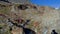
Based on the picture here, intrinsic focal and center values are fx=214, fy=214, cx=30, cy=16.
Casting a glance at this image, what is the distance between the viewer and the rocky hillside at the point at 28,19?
67.8ft

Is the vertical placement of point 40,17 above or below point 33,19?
above

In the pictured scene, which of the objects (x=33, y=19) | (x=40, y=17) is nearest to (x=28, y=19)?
(x=33, y=19)

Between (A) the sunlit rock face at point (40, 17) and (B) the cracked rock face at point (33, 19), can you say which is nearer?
(B) the cracked rock face at point (33, 19)

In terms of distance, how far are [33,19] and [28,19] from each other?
1.75 feet

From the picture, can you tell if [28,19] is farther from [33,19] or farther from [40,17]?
[40,17]

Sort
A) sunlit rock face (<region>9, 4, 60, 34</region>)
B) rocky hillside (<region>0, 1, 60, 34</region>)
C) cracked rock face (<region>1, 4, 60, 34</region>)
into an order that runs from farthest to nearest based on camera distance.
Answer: sunlit rock face (<region>9, 4, 60, 34</region>) < cracked rock face (<region>1, 4, 60, 34</region>) < rocky hillside (<region>0, 1, 60, 34</region>)

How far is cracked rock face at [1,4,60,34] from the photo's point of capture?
21375 mm

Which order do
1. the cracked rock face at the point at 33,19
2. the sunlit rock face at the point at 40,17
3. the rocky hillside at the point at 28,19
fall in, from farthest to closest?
1. the sunlit rock face at the point at 40,17
2. the cracked rock face at the point at 33,19
3. the rocky hillside at the point at 28,19

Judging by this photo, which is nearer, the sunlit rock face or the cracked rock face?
the cracked rock face

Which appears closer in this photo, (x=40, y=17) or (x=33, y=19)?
(x=33, y=19)

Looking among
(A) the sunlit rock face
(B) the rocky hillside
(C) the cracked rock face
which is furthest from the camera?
(A) the sunlit rock face

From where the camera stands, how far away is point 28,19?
22.6 meters

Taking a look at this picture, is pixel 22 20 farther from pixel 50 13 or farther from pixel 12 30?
pixel 50 13

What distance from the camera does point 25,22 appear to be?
71.7ft
